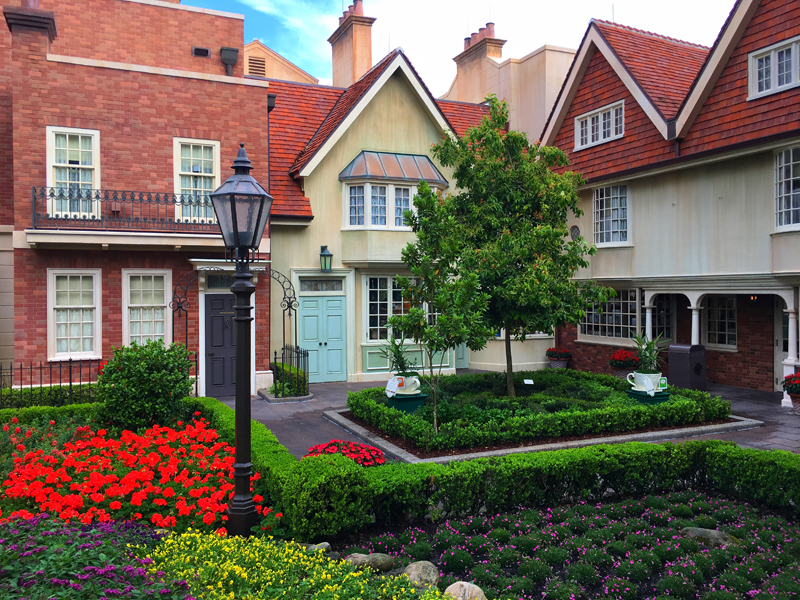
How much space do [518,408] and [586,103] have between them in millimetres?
12203

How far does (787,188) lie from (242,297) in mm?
13054

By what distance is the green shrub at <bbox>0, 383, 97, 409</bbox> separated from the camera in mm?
12438

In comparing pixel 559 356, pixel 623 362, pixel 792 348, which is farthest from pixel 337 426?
pixel 559 356

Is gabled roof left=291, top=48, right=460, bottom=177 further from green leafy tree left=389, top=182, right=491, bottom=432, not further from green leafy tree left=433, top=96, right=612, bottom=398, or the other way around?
green leafy tree left=389, top=182, right=491, bottom=432

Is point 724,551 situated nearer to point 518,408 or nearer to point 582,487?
point 582,487

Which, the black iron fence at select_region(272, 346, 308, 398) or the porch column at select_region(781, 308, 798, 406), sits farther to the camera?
the black iron fence at select_region(272, 346, 308, 398)

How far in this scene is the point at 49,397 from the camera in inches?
496

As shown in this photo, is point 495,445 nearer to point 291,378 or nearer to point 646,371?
point 646,371

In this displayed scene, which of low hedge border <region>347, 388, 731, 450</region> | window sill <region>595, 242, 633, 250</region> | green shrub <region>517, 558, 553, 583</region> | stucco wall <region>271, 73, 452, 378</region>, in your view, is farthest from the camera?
window sill <region>595, 242, 633, 250</region>

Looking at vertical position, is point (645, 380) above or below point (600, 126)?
below

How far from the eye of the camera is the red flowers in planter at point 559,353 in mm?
20469

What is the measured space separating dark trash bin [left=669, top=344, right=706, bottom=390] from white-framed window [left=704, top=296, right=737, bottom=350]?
2.31 m

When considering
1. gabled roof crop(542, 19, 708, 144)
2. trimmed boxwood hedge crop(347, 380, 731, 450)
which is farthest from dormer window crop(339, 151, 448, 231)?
trimmed boxwood hedge crop(347, 380, 731, 450)

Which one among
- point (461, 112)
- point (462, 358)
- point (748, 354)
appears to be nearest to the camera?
point (748, 354)
